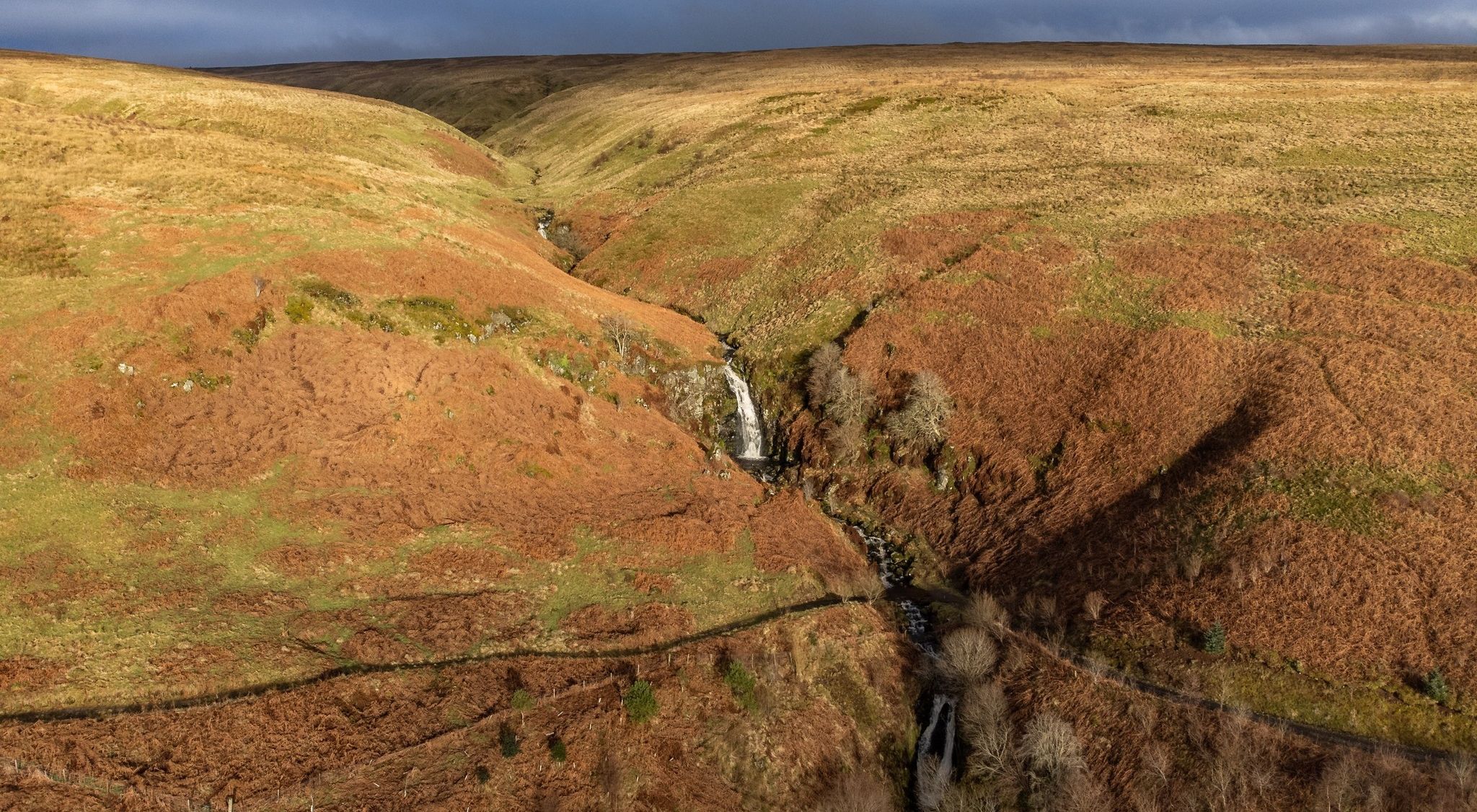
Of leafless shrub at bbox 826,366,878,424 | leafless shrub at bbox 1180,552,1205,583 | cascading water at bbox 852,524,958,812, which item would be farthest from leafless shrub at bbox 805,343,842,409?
leafless shrub at bbox 1180,552,1205,583

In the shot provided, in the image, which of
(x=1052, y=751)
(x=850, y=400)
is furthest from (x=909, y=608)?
(x=850, y=400)

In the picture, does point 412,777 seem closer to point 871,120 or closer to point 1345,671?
point 1345,671

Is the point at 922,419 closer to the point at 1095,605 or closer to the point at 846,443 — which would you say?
the point at 846,443

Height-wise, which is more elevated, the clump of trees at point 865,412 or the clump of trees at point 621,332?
the clump of trees at point 621,332

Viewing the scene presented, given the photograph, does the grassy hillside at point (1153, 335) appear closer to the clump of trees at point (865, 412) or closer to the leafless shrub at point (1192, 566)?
the leafless shrub at point (1192, 566)

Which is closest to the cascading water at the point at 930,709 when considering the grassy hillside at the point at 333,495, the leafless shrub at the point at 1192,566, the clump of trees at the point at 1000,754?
the clump of trees at the point at 1000,754

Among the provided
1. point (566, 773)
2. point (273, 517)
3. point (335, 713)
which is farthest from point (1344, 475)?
point (273, 517)
